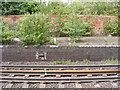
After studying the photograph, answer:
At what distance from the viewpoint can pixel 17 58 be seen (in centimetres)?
688

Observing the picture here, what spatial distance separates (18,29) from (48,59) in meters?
2.57

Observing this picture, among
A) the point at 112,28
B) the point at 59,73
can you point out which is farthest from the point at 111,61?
the point at 112,28

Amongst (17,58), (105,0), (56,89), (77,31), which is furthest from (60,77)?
(105,0)

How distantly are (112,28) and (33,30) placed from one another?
502 cm

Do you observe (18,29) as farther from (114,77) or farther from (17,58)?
(114,77)

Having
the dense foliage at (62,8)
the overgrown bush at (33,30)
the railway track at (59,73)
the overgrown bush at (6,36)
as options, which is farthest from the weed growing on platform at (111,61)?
the overgrown bush at (6,36)

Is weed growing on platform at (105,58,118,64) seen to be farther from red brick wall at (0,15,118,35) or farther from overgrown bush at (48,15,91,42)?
red brick wall at (0,15,118,35)

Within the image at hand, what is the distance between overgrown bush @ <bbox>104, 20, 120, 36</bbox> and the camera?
28.8 feet

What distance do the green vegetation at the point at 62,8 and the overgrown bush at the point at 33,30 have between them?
8.21 ft

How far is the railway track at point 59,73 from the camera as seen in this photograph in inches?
200

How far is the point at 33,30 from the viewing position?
7.12 metres

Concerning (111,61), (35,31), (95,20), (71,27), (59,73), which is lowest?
(59,73)

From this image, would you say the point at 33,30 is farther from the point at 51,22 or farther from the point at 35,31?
the point at 51,22

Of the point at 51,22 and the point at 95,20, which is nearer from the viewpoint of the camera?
the point at 51,22
